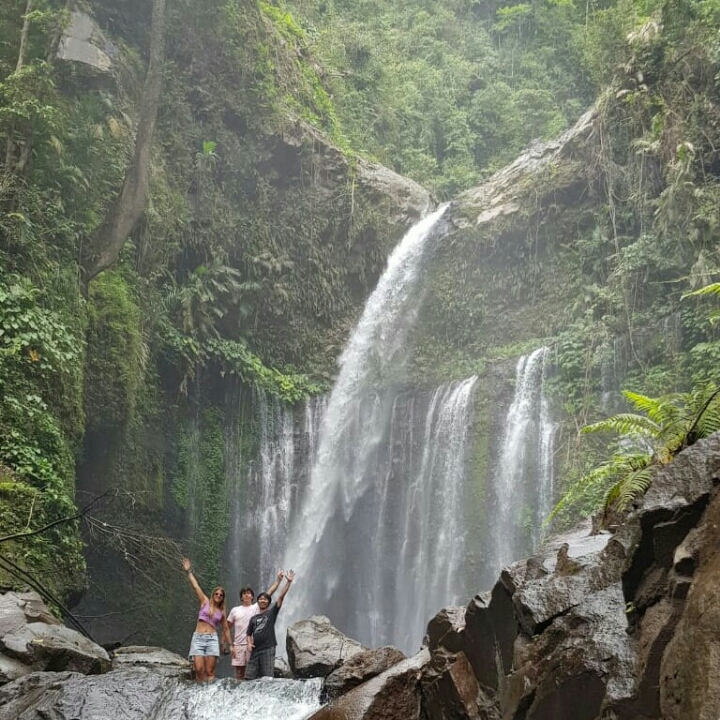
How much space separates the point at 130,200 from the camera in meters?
14.6

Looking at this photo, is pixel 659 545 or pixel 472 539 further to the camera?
pixel 472 539

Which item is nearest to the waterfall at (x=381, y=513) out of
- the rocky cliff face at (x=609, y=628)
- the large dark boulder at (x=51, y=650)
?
the large dark boulder at (x=51, y=650)

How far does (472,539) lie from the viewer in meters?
16.6

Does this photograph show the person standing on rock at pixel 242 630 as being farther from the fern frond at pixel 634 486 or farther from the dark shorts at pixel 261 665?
the fern frond at pixel 634 486

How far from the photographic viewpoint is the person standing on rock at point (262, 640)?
313 inches

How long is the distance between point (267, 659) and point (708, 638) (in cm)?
583

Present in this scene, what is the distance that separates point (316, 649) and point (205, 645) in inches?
78.3

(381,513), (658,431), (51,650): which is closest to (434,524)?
(381,513)

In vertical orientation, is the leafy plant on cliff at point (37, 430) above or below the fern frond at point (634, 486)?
above

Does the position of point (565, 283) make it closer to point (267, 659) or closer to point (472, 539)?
point (472, 539)

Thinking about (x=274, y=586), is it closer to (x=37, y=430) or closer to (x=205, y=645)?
(x=205, y=645)

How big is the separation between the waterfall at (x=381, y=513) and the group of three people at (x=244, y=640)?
897cm

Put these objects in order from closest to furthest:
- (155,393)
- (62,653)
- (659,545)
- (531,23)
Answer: (659,545) < (62,653) < (155,393) < (531,23)

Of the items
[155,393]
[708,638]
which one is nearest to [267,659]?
[708,638]
